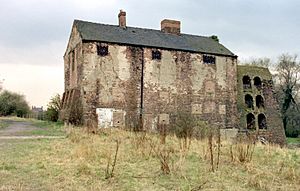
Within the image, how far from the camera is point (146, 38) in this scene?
1516 inches

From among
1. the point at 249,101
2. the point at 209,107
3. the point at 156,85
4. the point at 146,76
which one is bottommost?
the point at 209,107

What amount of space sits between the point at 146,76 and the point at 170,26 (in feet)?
26.5

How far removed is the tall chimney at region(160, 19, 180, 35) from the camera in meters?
41.8

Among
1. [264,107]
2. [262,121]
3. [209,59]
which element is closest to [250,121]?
[262,121]

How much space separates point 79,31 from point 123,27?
5.25 metres

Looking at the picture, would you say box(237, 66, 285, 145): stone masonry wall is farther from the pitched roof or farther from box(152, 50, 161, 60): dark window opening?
box(152, 50, 161, 60): dark window opening

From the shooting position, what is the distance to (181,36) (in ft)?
138

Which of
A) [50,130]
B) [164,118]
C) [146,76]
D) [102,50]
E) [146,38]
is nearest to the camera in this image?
[50,130]

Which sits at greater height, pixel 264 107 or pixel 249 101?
pixel 249 101

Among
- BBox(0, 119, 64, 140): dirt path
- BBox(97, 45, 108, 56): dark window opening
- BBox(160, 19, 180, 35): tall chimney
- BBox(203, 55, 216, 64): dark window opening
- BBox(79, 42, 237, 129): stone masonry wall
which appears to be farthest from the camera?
BBox(160, 19, 180, 35): tall chimney

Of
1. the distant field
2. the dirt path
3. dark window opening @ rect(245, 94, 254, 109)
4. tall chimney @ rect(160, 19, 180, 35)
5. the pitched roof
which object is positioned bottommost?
the distant field

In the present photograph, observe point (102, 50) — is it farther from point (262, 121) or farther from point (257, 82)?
point (262, 121)

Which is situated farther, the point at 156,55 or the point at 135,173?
the point at 156,55

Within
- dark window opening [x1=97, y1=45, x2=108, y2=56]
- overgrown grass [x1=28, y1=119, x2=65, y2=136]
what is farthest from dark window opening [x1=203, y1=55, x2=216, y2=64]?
overgrown grass [x1=28, y1=119, x2=65, y2=136]
